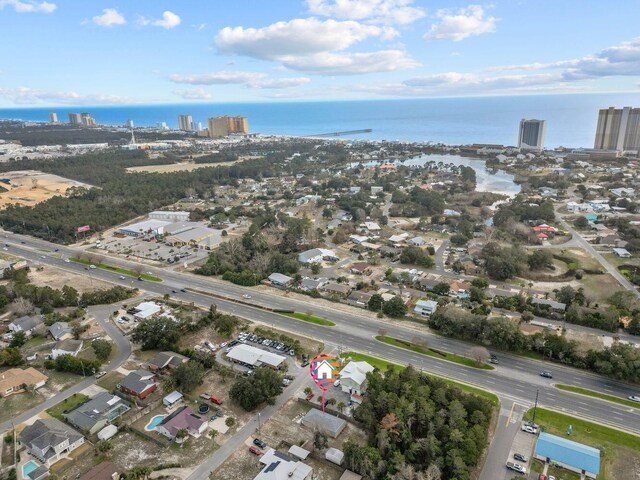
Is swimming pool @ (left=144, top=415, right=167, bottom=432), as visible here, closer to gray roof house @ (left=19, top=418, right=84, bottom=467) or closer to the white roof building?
gray roof house @ (left=19, top=418, right=84, bottom=467)

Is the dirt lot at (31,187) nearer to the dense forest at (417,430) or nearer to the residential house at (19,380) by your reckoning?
the residential house at (19,380)

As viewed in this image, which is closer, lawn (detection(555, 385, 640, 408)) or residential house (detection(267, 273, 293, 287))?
lawn (detection(555, 385, 640, 408))

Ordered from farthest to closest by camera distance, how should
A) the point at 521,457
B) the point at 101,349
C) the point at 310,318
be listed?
1. the point at 310,318
2. the point at 101,349
3. the point at 521,457

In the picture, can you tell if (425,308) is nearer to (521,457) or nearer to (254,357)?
(254,357)

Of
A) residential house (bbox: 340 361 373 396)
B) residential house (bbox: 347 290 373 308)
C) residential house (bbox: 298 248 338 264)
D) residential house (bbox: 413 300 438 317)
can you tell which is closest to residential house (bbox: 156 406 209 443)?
residential house (bbox: 340 361 373 396)

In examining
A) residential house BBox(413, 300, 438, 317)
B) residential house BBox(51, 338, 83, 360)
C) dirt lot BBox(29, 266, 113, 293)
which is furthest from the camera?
dirt lot BBox(29, 266, 113, 293)

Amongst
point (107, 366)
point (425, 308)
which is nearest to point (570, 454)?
point (425, 308)
